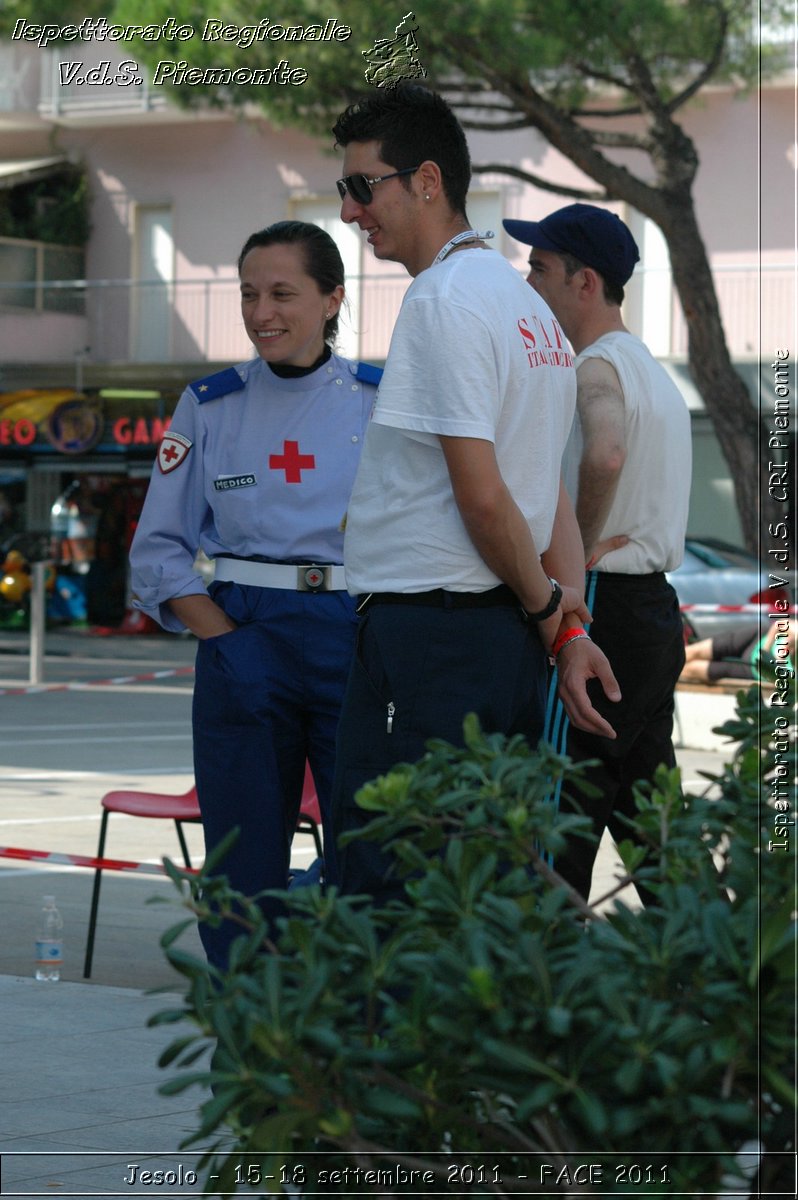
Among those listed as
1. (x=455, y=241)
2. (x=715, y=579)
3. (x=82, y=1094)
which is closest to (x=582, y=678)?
(x=455, y=241)

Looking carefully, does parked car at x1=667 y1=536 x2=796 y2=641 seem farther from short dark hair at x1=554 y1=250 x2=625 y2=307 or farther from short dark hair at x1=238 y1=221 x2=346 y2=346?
short dark hair at x1=238 y1=221 x2=346 y2=346

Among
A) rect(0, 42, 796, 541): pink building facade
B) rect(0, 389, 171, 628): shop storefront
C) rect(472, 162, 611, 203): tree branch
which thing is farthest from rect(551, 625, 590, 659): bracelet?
rect(0, 389, 171, 628): shop storefront

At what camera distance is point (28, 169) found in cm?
3475

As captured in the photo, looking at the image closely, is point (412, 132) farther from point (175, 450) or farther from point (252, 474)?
point (175, 450)

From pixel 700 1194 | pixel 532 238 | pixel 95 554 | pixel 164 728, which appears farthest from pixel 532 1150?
pixel 95 554

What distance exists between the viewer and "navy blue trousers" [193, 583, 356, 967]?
438 cm

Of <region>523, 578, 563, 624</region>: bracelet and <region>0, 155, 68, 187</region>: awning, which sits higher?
<region>0, 155, 68, 187</region>: awning

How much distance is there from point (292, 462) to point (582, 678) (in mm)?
1015

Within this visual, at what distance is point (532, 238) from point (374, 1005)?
9.71 ft

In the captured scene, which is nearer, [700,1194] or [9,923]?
[700,1194]

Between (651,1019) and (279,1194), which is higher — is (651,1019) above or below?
above

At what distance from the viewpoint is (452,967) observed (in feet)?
6.62

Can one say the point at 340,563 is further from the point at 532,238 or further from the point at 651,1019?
the point at 651,1019

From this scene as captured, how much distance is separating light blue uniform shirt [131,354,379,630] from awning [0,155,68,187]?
31.4m
